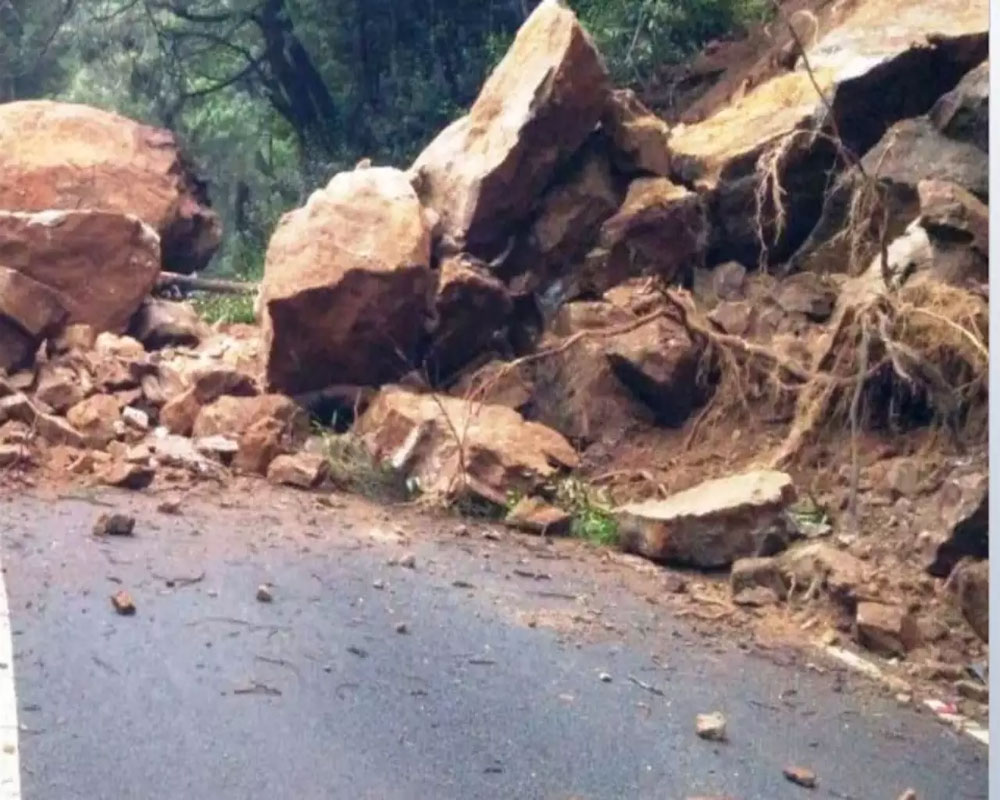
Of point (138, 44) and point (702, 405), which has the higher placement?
point (138, 44)

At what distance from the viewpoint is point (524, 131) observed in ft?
31.3

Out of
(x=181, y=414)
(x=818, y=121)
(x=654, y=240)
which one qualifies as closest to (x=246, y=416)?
(x=181, y=414)

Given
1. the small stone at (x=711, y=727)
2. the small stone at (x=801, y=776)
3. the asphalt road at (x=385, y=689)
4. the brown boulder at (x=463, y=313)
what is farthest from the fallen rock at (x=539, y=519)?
the small stone at (x=801, y=776)

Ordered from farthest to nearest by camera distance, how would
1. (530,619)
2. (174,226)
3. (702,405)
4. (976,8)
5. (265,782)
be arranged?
(174,226) < (976,8) < (702,405) < (530,619) < (265,782)

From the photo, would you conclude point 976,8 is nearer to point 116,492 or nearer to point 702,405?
point 702,405

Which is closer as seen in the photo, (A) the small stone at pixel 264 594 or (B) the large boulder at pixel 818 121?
(A) the small stone at pixel 264 594

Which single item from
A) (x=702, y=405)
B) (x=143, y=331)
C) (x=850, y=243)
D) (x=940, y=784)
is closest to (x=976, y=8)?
(x=850, y=243)

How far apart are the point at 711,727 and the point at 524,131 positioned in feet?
18.2

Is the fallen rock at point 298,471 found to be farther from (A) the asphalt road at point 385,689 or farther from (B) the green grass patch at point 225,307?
(B) the green grass patch at point 225,307

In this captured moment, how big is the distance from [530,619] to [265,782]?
6.90 feet

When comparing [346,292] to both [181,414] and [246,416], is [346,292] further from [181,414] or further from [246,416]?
[181,414]

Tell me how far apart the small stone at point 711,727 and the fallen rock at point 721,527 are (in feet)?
7.24

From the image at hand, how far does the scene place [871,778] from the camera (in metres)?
4.45

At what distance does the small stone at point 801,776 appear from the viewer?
171 inches
